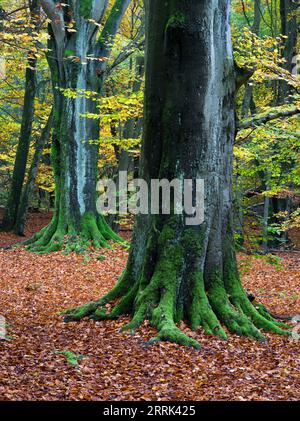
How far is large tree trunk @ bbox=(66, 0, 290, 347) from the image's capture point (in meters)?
6.81

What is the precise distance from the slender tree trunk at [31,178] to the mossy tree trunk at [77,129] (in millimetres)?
4733

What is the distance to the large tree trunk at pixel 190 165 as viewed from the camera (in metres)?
6.81

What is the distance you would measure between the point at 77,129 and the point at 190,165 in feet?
28.8

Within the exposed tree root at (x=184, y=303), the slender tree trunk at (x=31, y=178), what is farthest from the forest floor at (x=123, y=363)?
the slender tree trunk at (x=31, y=178)

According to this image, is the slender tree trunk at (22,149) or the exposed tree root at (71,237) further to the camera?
the slender tree trunk at (22,149)

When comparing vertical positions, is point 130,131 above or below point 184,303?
above

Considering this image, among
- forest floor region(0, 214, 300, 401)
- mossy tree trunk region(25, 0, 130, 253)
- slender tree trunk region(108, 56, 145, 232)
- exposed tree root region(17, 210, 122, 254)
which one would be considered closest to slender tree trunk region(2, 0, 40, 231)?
slender tree trunk region(108, 56, 145, 232)

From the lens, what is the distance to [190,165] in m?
6.93

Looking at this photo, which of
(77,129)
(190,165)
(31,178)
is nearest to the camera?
(190,165)

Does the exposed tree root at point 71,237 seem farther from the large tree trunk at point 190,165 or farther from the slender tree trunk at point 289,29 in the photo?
the slender tree trunk at point 289,29

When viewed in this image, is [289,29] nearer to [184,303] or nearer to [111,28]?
[111,28]

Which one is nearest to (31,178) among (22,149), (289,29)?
(22,149)

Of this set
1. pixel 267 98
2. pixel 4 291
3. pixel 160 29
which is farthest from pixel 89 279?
pixel 267 98

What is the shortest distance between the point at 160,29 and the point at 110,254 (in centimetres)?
845
